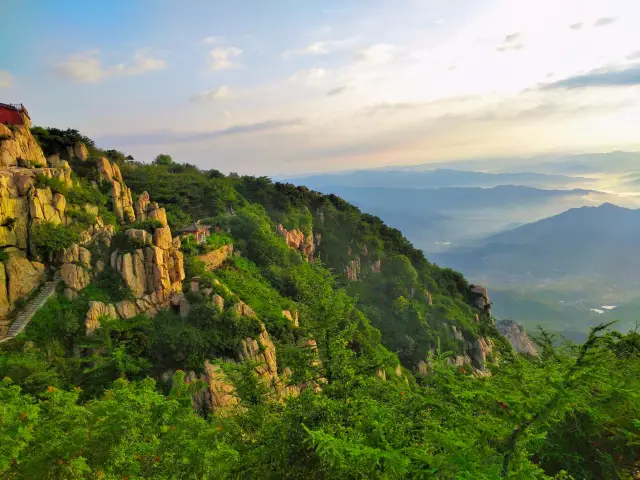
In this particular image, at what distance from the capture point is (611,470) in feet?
29.0

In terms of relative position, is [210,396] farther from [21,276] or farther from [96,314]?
[21,276]

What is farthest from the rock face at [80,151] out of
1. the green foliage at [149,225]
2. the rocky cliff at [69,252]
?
the green foliage at [149,225]

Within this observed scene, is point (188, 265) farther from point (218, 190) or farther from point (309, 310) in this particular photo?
point (218, 190)

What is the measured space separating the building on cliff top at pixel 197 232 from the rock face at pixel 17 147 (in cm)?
1083

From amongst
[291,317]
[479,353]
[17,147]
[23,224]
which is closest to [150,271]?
[23,224]

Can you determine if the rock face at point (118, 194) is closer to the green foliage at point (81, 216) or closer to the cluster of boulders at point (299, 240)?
the green foliage at point (81, 216)

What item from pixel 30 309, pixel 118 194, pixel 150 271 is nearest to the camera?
pixel 30 309

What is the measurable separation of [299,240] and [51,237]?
1096 inches

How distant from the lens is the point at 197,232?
1211 inches

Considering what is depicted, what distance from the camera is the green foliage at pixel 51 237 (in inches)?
802

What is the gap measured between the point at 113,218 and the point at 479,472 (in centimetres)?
2735

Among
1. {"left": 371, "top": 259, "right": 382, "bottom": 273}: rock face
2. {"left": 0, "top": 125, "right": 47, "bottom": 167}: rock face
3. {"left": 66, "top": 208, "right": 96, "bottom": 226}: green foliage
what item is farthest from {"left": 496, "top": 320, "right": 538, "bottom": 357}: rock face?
{"left": 0, "top": 125, "right": 47, "bottom": 167}: rock face

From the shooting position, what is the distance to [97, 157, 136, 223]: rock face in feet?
90.3

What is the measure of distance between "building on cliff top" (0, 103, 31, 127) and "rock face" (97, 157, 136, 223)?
6.80 meters
